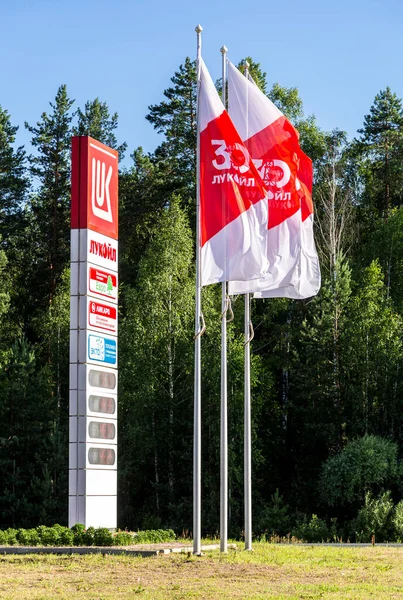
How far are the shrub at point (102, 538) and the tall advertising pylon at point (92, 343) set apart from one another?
2054mm

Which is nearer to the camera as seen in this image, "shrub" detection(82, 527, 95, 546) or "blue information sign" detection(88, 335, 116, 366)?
"shrub" detection(82, 527, 95, 546)

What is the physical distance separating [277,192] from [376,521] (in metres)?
16.4

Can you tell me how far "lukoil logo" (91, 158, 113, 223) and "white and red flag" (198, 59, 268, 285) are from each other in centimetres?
514

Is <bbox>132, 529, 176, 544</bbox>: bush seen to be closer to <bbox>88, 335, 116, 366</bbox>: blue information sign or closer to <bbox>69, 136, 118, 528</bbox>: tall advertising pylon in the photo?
<bbox>69, 136, 118, 528</bbox>: tall advertising pylon

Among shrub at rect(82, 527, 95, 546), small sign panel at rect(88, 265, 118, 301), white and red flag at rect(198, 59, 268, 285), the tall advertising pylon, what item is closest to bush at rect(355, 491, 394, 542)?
the tall advertising pylon

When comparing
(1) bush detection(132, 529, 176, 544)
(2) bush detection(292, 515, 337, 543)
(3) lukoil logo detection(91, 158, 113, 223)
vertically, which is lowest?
(2) bush detection(292, 515, 337, 543)

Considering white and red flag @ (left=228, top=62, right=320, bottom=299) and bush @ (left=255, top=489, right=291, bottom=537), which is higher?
white and red flag @ (left=228, top=62, right=320, bottom=299)

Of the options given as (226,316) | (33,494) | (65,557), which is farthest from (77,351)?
(33,494)

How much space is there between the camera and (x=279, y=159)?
64.0 feet

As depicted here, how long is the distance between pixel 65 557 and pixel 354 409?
78.1ft

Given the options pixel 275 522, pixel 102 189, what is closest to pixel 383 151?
pixel 275 522

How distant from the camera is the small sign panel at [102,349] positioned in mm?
Result: 22188

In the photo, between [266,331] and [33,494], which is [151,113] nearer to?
[266,331]

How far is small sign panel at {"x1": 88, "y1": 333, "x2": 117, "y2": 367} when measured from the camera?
72.8 feet
